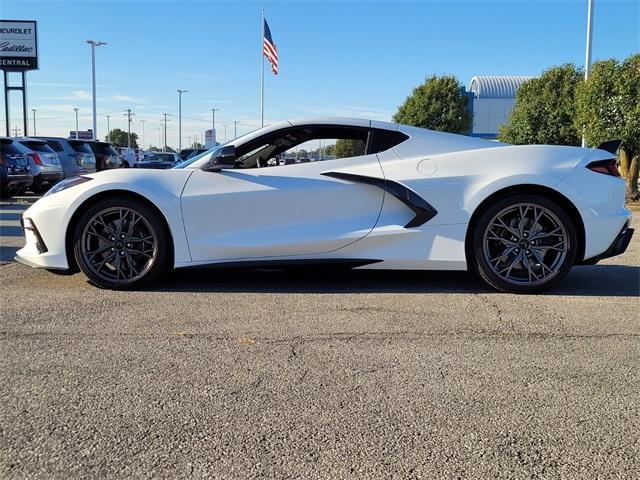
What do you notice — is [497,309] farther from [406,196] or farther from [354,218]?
[354,218]

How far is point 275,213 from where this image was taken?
4.62m

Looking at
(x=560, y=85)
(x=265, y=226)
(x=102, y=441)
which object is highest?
(x=560, y=85)

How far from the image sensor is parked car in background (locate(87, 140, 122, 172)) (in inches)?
725

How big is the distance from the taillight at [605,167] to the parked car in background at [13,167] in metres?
12.7

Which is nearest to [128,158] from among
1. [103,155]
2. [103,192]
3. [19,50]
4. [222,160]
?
[19,50]

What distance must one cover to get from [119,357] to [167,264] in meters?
1.54

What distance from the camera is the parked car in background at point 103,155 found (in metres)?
18.4

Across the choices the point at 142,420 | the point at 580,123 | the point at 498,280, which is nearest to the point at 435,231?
the point at 498,280

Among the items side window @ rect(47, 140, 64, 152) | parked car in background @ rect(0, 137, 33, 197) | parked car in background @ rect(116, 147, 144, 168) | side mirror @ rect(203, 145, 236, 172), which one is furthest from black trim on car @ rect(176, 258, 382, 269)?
parked car in background @ rect(116, 147, 144, 168)

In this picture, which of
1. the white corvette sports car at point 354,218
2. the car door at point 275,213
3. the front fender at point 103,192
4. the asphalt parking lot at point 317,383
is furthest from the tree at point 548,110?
the front fender at point 103,192

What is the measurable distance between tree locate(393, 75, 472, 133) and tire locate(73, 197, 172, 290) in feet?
117

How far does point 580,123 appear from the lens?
14469 millimetres

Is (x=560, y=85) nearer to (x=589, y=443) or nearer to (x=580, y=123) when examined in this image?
(x=580, y=123)

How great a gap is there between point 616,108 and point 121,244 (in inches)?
483
